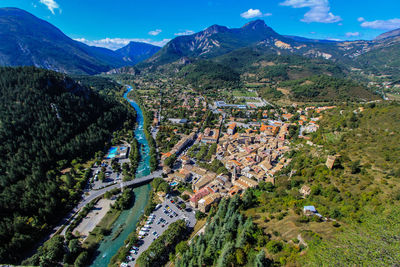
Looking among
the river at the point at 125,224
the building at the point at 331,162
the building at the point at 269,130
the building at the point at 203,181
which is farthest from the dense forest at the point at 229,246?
the building at the point at 269,130

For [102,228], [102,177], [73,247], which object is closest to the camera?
[73,247]

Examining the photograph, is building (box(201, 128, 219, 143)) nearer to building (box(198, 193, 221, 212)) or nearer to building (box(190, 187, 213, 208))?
building (box(190, 187, 213, 208))

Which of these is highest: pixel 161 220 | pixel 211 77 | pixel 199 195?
pixel 211 77

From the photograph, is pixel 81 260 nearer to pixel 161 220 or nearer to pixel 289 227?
pixel 161 220

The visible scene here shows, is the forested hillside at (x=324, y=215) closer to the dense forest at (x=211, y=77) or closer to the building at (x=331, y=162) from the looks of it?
the building at (x=331, y=162)

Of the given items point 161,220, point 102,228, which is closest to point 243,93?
point 161,220

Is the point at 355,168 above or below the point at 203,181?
above

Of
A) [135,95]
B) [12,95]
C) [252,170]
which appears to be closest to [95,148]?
[12,95]
